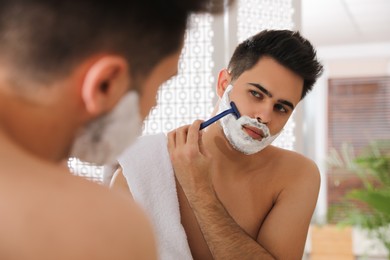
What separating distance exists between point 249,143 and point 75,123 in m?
0.75

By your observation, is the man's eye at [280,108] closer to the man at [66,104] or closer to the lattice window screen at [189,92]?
the lattice window screen at [189,92]

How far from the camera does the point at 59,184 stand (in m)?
0.32

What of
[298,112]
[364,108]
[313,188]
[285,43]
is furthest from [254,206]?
[364,108]

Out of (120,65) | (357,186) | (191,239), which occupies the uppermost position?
(120,65)

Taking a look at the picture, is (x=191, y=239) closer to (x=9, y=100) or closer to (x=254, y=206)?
(x=254, y=206)

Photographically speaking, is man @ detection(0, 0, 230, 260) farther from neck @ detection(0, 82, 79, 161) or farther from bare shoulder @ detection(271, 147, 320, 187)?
bare shoulder @ detection(271, 147, 320, 187)

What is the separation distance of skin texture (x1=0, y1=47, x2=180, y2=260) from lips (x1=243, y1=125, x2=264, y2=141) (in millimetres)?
716

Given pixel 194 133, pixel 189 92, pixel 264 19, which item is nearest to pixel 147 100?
pixel 194 133

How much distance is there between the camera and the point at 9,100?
0.34m

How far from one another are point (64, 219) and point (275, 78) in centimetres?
84

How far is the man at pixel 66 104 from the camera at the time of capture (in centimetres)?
30

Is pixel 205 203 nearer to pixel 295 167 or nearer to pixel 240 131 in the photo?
pixel 240 131

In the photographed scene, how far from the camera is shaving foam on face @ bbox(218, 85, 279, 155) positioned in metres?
1.07

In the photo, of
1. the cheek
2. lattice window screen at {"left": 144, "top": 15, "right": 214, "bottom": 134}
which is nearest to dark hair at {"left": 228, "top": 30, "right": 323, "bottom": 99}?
lattice window screen at {"left": 144, "top": 15, "right": 214, "bottom": 134}
